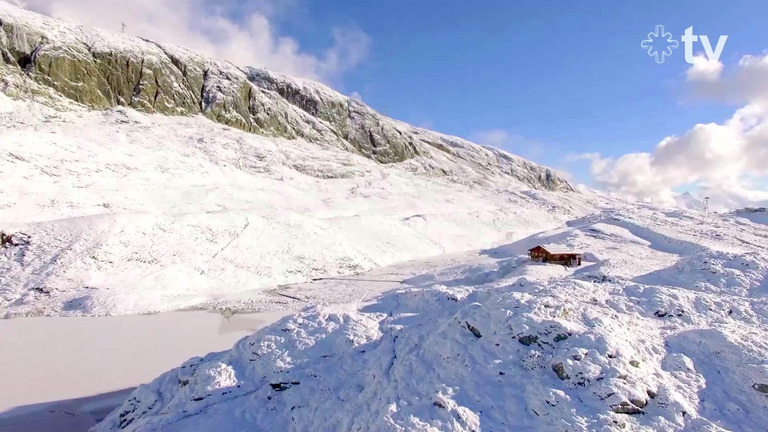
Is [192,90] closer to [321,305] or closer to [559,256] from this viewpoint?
[559,256]

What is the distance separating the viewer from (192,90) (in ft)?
262

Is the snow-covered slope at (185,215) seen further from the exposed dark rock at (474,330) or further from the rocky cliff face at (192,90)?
the exposed dark rock at (474,330)

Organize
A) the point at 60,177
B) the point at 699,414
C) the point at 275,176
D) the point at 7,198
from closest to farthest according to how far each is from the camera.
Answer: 1. the point at 699,414
2. the point at 7,198
3. the point at 60,177
4. the point at 275,176

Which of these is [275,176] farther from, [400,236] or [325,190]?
[400,236]

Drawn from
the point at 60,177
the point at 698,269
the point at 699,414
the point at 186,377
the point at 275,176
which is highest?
the point at 275,176

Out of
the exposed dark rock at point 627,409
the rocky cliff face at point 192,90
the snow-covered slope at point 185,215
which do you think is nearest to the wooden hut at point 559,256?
the snow-covered slope at point 185,215

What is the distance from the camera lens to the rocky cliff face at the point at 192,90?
63.2 metres

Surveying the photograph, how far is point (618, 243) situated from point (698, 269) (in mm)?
31921

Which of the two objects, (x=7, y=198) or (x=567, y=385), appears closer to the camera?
(x=567, y=385)

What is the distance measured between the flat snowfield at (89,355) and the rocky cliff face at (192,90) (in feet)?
177

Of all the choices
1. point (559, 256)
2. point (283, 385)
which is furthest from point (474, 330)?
point (559, 256)

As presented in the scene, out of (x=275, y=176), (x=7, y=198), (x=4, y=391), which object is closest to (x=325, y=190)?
(x=275, y=176)

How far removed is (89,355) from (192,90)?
73.7 meters

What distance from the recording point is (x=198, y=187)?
48219 mm
